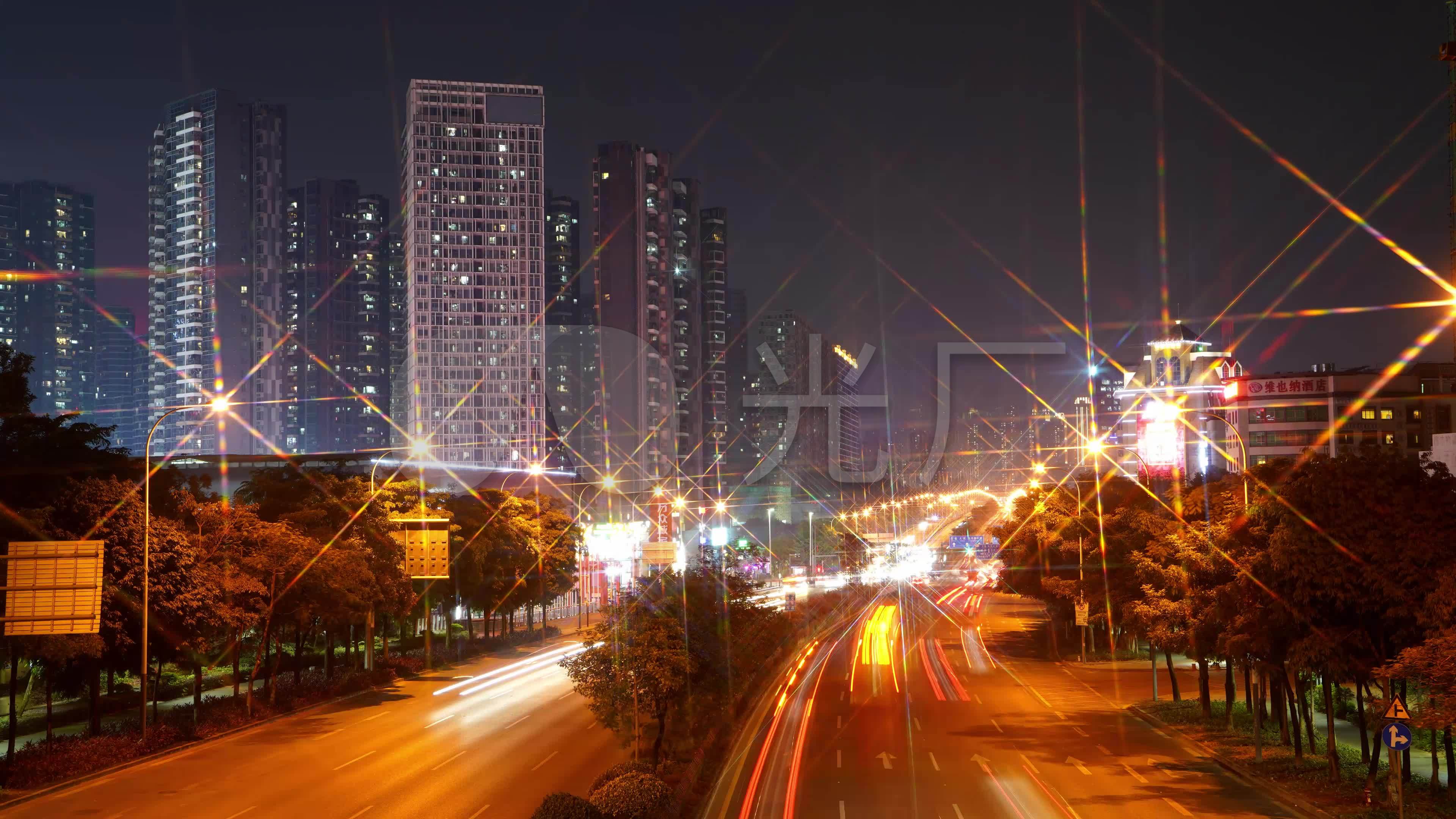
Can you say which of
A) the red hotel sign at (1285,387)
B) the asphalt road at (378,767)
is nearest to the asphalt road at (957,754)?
the asphalt road at (378,767)

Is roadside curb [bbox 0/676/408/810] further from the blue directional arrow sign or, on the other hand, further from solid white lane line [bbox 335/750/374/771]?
the blue directional arrow sign

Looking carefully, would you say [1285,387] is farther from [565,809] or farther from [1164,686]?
[565,809]

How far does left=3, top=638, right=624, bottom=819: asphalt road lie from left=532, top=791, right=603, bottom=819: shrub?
12.2 ft

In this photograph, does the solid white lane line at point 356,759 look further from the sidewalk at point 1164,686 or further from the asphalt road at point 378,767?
the sidewalk at point 1164,686

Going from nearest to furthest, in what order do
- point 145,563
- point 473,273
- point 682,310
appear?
point 145,563 < point 473,273 < point 682,310

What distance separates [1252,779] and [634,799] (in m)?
15.5

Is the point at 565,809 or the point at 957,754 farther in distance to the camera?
the point at 957,754

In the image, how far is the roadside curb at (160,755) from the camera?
82.5ft

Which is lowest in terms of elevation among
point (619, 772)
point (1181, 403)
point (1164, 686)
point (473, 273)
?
point (1164, 686)

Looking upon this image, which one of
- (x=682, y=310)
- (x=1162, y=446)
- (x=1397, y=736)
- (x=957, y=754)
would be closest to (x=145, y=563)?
(x=957, y=754)

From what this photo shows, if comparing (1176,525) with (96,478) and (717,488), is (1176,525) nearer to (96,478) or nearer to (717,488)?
(96,478)

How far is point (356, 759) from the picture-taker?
94.8 ft

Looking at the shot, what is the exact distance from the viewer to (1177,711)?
3575 cm

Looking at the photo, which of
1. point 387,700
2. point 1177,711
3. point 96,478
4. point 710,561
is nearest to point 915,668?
point 1177,711
